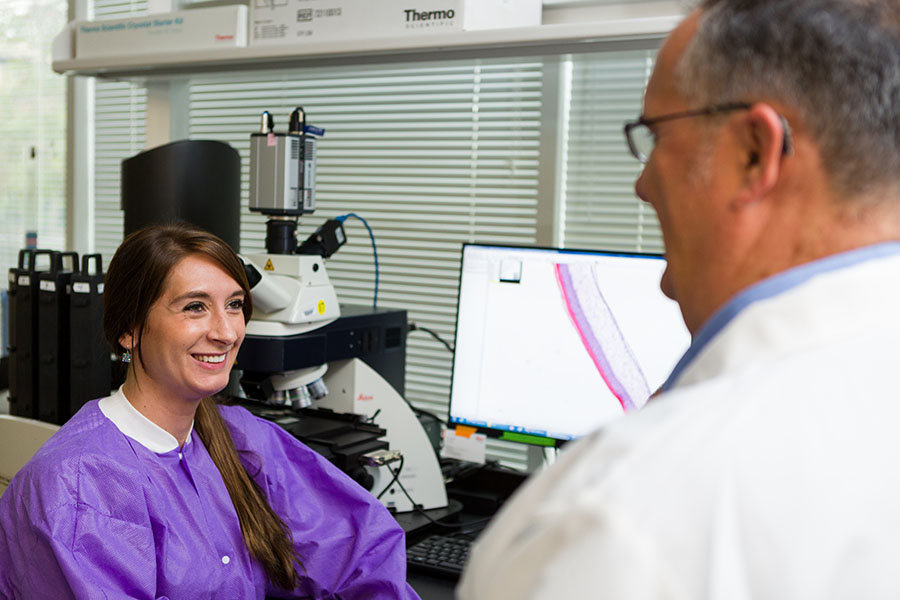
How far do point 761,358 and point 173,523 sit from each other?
1.20 m

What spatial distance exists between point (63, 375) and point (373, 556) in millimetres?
876

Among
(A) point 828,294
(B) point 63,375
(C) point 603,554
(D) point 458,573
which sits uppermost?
(A) point 828,294

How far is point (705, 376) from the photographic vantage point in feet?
1.72

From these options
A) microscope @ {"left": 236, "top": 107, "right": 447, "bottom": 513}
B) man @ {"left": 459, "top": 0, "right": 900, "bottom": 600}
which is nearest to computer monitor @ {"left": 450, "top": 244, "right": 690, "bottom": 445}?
microscope @ {"left": 236, "top": 107, "right": 447, "bottom": 513}

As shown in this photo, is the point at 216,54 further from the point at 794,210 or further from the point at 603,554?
the point at 603,554

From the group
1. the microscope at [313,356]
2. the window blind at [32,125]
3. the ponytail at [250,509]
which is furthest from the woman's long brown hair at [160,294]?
the window blind at [32,125]

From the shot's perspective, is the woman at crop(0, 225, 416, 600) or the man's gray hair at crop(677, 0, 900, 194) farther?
the woman at crop(0, 225, 416, 600)

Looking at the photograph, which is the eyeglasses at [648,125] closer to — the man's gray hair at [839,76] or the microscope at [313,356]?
the man's gray hair at [839,76]

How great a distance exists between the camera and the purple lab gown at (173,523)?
51.5 inches

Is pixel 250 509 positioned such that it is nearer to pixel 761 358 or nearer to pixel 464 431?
pixel 464 431

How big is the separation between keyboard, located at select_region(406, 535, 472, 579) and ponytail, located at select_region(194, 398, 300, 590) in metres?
0.22

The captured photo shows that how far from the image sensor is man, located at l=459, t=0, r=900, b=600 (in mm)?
454

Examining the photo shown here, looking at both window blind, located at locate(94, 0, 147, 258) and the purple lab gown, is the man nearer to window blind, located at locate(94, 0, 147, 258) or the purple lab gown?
the purple lab gown

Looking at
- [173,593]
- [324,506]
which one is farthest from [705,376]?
[324,506]
